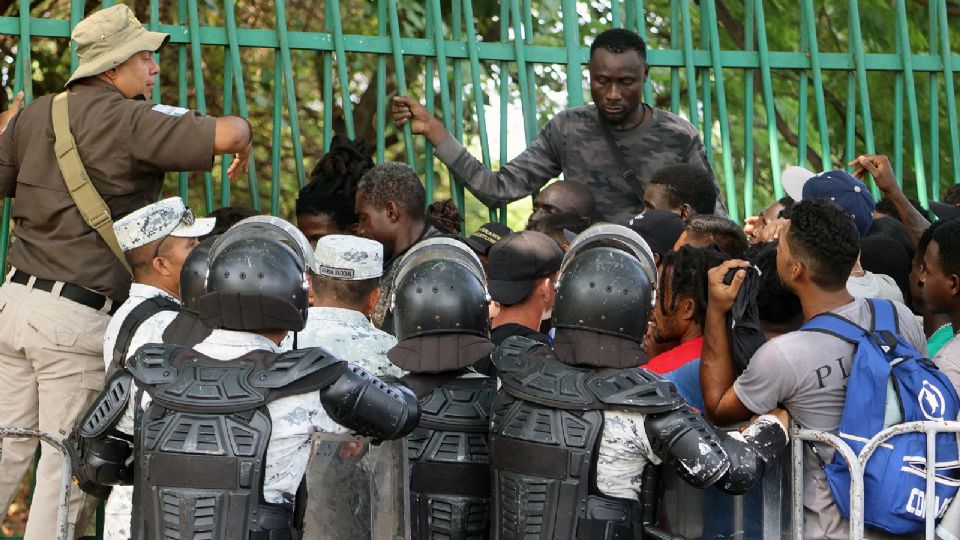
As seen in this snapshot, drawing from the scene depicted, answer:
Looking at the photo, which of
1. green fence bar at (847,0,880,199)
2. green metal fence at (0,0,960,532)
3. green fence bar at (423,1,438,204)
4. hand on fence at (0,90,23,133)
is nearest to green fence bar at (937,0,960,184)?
green metal fence at (0,0,960,532)

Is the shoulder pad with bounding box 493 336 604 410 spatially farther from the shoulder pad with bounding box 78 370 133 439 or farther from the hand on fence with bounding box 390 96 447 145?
the hand on fence with bounding box 390 96 447 145

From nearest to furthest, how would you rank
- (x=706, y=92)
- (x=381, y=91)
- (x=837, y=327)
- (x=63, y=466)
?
(x=837, y=327) < (x=63, y=466) < (x=381, y=91) < (x=706, y=92)

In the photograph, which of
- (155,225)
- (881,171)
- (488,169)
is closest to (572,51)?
(488,169)

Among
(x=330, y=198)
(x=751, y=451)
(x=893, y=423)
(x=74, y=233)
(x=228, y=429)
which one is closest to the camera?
(x=228, y=429)

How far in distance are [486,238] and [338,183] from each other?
95 centimetres

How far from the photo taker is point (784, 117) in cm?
1096

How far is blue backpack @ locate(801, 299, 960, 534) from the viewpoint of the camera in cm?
467

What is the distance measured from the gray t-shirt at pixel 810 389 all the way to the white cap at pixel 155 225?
88.0 inches

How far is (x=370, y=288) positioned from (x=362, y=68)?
471 cm

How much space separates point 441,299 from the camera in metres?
4.91

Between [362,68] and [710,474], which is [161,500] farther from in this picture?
[362,68]

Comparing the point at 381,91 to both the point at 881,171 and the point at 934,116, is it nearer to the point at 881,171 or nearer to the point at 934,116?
the point at 881,171

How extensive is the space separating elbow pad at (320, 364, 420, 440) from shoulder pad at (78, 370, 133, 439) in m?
0.62

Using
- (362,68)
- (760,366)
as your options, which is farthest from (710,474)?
(362,68)
